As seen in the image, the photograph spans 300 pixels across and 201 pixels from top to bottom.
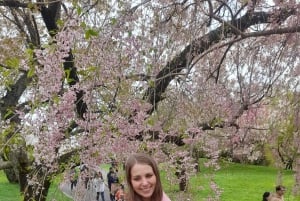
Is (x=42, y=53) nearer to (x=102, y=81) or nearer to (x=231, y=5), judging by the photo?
(x=102, y=81)

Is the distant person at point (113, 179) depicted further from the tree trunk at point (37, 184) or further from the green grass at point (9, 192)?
the green grass at point (9, 192)

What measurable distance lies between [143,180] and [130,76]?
1.72 meters

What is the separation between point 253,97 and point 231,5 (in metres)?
1.49

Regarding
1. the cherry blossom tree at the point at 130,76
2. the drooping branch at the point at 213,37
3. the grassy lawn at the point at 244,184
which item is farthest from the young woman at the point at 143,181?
the grassy lawn at the point at 244,184

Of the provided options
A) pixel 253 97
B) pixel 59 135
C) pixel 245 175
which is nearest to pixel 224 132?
pixel 253 97

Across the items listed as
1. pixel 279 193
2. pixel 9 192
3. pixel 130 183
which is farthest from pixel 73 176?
pixel 9 192

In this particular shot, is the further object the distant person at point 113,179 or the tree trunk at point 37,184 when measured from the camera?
the distant person at point 113,179

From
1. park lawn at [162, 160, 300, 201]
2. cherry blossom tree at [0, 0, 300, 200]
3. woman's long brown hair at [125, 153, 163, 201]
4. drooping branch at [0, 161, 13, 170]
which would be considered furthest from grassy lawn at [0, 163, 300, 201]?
woman's long brown hair at [125, 153, 163, 201]

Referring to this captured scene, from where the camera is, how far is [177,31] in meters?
3.62

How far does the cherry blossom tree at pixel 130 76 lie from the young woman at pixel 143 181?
93 cm

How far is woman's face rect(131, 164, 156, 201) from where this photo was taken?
185 cm

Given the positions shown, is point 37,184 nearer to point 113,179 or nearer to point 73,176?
point 73,176

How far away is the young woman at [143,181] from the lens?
6.06ft

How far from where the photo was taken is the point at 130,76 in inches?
138
